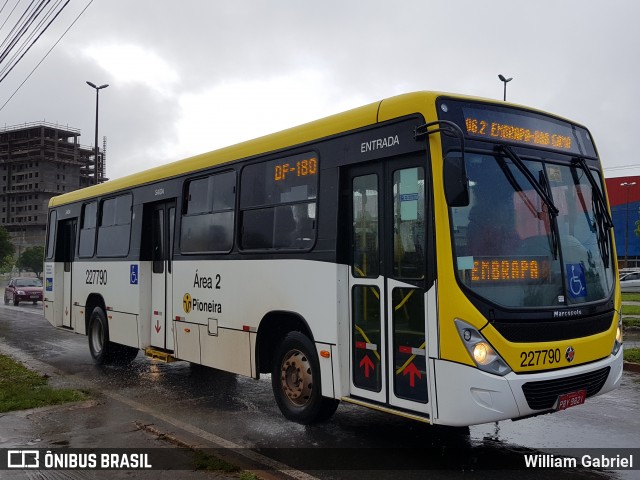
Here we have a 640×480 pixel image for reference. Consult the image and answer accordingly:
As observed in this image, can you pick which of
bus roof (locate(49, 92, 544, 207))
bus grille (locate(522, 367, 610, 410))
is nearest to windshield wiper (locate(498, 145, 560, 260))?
bus roof (locate(49, 92, 544, 207))

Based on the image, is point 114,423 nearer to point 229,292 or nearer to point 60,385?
point 229,292

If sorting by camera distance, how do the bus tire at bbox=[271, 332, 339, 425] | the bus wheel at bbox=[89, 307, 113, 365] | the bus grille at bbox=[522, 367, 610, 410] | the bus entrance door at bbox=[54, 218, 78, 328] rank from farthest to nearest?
1. the bus entrance door at bbox=[54, 218, 78, 328]
2. the bus wheel at bbox=[89, 307, 113, 365]
3. the bus tire at bbox=[271, 332, 339, 425]
4. the bus grille at bbox=[522, 367, 610, 410]

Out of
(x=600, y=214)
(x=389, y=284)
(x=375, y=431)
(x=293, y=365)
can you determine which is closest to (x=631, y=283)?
(x=600, y=214)

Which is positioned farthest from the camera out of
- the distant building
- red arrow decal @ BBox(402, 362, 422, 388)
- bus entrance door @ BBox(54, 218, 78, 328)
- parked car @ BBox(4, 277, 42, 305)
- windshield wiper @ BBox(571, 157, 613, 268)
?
the distant building

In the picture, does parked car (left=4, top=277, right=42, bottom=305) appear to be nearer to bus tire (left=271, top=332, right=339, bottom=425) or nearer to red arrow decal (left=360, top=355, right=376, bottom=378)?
bus tire (left=271, top=332, right=339, bottom=425)

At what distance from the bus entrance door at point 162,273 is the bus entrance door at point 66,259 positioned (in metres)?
3.64

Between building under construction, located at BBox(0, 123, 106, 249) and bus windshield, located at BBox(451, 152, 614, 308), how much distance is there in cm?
13431

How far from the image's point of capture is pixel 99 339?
11.8m

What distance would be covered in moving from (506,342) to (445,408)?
2.42 ft

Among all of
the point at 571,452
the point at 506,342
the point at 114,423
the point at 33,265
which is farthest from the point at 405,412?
the point at 33,265

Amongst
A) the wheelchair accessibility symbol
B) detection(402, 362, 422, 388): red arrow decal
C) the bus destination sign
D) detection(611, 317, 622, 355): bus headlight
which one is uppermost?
the bus destination sign

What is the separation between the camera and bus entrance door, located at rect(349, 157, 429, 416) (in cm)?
551

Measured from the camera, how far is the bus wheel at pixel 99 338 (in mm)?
11461

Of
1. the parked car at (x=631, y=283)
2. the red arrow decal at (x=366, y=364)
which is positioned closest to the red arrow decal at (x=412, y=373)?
the red arrow decal at (x=366, y=364)
